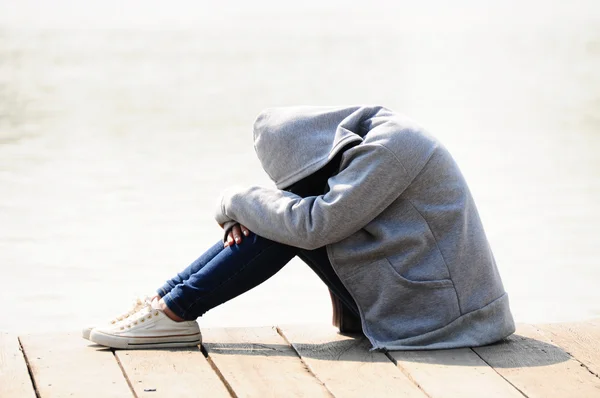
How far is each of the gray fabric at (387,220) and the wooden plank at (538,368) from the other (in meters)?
0.06

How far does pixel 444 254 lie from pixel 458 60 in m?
8.98

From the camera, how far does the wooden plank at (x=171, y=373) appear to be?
220 cm

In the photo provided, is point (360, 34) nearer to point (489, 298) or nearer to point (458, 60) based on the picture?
point (458, 60)

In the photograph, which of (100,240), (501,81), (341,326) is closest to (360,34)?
(501,81)

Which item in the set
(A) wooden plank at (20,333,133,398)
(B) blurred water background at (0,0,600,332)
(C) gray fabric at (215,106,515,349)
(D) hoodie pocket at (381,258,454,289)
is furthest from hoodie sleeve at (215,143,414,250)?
(B) blurred water background at (0,0,600,332)

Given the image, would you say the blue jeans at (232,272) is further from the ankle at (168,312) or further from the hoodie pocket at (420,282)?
the hoodie pocket at (420,282)

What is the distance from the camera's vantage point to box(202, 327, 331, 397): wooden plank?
87.4 inches

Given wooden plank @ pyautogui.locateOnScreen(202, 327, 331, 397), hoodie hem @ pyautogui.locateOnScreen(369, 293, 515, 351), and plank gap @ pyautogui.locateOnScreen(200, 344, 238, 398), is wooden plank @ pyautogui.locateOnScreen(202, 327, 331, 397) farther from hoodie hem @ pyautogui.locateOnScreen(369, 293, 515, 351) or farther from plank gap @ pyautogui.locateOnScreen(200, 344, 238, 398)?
hoodie hem @ pyautogui.locateOnScreen(369, 293, 515, 351)

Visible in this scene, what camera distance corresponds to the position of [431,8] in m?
14.8

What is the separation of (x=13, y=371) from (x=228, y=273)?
54 cm

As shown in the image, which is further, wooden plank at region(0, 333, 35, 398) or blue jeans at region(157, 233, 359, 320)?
blue jeans at region(157, 233, 359, 320)

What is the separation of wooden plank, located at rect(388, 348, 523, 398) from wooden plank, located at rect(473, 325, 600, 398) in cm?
3

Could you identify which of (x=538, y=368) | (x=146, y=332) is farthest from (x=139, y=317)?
(x=538, y=368)

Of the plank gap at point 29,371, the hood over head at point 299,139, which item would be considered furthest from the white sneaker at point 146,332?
the hood over head at point 299,139
